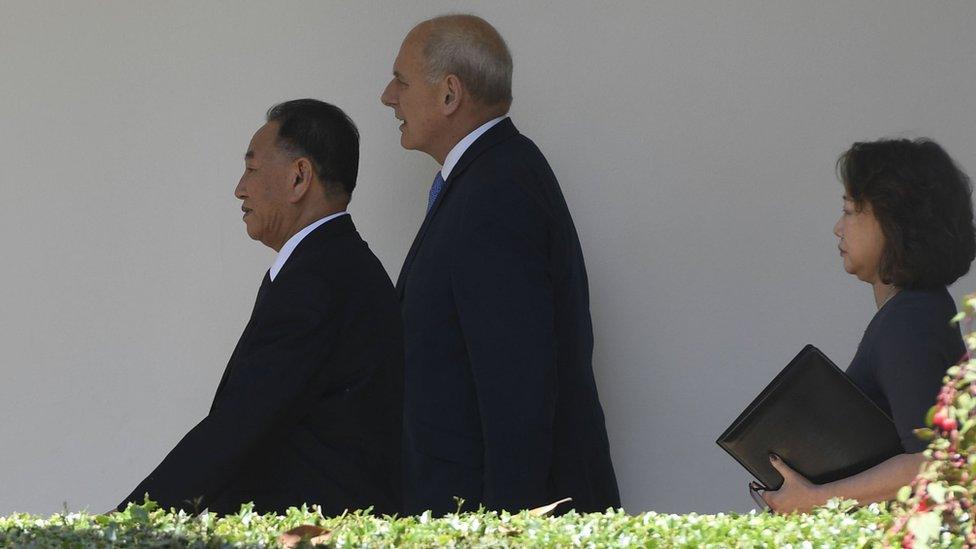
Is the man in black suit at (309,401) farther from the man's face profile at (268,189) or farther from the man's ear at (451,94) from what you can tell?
the man's ear at (451,94)

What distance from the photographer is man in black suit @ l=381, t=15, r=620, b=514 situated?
3.75m

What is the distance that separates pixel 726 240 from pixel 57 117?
2.34m

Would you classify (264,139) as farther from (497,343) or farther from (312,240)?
(497,343)

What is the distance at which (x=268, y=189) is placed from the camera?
3.81 m

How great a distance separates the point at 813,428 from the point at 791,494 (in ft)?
0.49

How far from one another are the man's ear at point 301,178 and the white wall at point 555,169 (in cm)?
126

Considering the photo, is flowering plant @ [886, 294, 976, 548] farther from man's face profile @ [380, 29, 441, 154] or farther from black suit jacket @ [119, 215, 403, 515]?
man's face profile @ [380, 29, 441, 154]

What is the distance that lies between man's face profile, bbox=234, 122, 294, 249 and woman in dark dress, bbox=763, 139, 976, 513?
1.38 m

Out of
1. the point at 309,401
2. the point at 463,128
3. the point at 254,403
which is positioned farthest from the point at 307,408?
the point at 463,128

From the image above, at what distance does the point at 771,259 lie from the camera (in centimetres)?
483

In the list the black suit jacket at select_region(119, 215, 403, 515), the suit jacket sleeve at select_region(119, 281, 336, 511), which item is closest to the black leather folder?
the black suit jacket at select_region(119, 215, 403, 515)

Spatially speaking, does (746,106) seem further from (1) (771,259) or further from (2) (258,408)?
(2) (258,408)

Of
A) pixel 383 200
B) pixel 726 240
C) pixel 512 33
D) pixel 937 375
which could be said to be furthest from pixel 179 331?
pixel 937 375

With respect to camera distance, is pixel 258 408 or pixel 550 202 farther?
pixel 550 202
